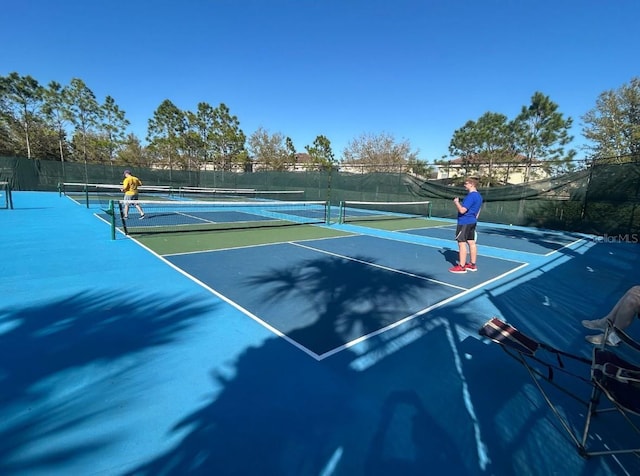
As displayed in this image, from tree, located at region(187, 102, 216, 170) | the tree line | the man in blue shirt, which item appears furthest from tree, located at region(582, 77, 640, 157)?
tree, located at region(187, 102, 216, 170)

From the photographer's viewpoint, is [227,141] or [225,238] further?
[227,141]

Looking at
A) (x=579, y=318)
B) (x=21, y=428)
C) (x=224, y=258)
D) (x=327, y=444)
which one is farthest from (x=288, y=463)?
(x=224, y=258)

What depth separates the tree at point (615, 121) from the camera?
23000mm

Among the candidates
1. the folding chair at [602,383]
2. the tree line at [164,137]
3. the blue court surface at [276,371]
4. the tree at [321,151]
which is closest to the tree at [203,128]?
the tree line at [164,137]

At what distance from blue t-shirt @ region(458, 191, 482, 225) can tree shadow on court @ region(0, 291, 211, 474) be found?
4673mm

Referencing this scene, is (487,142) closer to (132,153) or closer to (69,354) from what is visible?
(69,354)

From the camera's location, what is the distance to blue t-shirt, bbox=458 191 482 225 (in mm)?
5934

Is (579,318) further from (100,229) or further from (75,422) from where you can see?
(100,229)

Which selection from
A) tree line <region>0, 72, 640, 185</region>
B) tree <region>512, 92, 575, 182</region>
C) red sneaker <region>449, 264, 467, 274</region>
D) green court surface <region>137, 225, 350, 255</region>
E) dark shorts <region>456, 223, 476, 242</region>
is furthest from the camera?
tree line <region>0, 72, 640, 185</region>

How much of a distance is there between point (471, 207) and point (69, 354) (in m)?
6.07

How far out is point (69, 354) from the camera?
291cm

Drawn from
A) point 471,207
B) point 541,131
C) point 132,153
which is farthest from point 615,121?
point 132,153

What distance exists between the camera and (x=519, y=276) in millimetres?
6152

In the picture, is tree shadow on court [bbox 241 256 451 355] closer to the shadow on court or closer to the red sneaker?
the shadow on court
